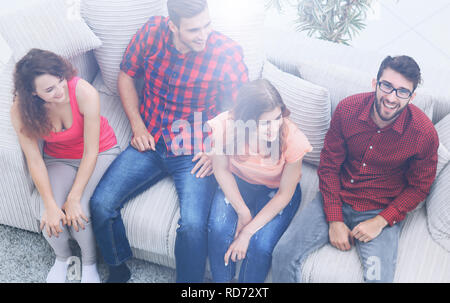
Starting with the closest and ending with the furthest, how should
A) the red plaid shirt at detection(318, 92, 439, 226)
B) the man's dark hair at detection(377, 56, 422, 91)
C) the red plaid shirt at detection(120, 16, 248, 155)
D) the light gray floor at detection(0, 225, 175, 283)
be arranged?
the man's dark hair at detection(377, 56, 422, 91)
the red plaid shirt at detection(318, 92, 439, 226)
the red plaid shirt at detection(120, 16, 248, 155)
the light gray floor at detection(0, 225, 175, 283)

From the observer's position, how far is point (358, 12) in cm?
209

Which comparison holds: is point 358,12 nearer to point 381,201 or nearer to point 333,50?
point 333,50

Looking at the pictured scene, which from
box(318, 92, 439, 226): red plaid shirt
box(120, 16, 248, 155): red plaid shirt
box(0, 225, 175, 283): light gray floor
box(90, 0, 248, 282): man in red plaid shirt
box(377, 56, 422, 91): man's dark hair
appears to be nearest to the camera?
box(377, 56, 422, 91): man's dark hair

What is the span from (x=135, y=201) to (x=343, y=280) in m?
0.77

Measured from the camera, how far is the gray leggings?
155cm

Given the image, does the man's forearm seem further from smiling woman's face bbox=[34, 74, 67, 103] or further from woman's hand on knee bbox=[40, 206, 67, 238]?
woman's hand on knee bbox=[40, 206, 67, 238]

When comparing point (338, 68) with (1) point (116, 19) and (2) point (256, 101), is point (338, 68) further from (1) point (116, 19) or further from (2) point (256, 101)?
(1) point (116, 19)

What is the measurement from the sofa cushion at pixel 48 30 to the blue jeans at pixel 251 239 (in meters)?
0.79

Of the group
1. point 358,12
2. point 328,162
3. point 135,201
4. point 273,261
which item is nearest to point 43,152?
point 135,201

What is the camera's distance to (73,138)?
61.7 inches

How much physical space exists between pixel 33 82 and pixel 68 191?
1.35ft

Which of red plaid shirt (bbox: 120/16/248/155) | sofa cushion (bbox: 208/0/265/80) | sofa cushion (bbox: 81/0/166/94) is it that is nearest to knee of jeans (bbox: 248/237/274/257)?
red plaid shirt (bbox: 120/16/248/155)

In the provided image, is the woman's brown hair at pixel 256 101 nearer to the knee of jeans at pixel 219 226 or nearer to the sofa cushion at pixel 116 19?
the knee of jeans at pixel 219 226

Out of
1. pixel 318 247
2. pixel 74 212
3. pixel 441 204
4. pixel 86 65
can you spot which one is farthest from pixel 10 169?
pixel 441 204
